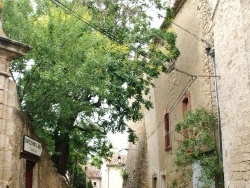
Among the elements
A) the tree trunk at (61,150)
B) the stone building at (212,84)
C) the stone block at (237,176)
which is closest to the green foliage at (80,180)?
the stone building at (212,84)

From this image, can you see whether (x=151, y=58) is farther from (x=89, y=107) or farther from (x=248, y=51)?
(x=248, y=51)

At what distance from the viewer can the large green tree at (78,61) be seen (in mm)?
9875

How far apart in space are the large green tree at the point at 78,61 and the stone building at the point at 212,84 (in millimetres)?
1155

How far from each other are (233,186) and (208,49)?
4.62 metres

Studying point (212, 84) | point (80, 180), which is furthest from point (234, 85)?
point (80, 180)

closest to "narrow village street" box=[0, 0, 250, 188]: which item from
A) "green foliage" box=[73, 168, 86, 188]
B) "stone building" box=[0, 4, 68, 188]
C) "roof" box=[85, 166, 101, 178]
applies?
"stone building" box=[0, 4, 68, 188]

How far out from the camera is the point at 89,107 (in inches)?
452

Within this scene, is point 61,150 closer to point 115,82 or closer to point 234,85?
point 115,82

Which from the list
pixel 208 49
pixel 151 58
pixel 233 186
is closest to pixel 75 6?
pixel 151 58

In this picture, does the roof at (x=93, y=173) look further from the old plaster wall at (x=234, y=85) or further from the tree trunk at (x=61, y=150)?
the old plaster wall at (x=234, y=85)

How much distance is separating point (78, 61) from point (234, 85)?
4.13 m

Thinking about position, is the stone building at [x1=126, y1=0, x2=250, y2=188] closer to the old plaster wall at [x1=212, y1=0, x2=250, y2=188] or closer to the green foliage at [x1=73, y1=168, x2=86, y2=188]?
the old plaster wall at [x1=212, y1=0, x2=250, y2=188]

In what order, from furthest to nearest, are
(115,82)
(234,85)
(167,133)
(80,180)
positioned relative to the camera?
(80,180) < (167,133) < (115,82) < (234,85)

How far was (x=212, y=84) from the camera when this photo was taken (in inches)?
437
